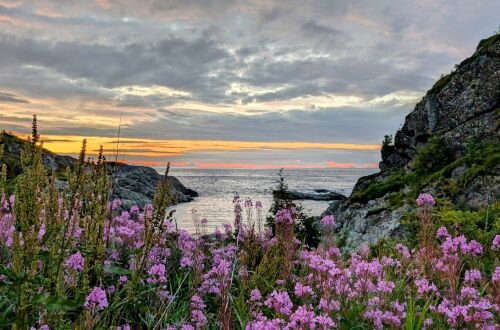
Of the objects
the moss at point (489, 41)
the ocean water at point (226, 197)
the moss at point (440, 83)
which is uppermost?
the moss at point (489, 41)

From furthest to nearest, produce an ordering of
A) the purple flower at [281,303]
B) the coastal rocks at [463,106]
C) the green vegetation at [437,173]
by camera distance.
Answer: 1. the coastal rocks at [463,106]
2. the green vegetation at [437,173]
3. the purple flower at [281,303]

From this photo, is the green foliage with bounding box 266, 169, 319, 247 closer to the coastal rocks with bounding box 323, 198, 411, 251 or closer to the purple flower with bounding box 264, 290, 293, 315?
the coastal rocks with bounding box 323, 198, 411, 251

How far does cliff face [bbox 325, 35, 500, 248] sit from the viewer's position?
34.5ft

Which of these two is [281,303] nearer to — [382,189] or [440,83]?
[382,189]

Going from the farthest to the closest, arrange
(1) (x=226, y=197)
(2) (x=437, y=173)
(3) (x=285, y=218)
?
(1) (x=226, y=197) < (2) (x=437, y=173) < (3) (x=285, y=218)

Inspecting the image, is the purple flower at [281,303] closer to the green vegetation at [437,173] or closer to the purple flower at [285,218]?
the purple flower at [285,218]

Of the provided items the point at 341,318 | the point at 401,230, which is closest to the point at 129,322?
the point at 341,318

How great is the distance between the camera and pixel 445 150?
45.1 feet

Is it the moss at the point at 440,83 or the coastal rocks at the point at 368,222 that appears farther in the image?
the moss at the point at 440,83

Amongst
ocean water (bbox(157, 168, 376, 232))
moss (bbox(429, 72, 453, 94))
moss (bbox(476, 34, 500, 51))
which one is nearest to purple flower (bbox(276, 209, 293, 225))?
ocean water (bbox(157, 168, 376, 232))

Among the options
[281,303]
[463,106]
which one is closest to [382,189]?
[463,106]

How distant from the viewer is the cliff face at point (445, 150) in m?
10.5

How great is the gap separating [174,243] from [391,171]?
12.8 meters

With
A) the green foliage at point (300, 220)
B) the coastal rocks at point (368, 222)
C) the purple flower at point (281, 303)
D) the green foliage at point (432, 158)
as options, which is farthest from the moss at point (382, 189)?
the purple flower at point (281, 303)
